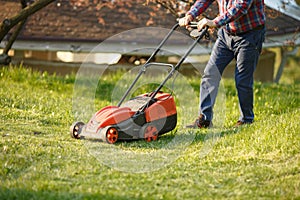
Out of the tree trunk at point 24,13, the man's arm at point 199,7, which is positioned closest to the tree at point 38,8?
the tree trunk at point 24,13

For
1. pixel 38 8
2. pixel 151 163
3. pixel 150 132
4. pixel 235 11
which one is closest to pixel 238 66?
pixel 235 11

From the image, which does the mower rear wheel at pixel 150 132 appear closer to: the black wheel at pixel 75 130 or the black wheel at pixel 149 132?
the black wheel at pixel 149 132

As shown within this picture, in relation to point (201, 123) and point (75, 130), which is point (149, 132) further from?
point (201, 123)

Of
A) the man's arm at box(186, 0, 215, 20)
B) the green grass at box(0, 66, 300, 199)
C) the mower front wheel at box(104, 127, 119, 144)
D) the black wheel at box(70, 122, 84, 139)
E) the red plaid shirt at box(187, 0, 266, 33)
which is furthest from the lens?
the man's arm at box(186, 0, 215, 20)

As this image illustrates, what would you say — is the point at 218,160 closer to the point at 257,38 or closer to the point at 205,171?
the point at 205,171

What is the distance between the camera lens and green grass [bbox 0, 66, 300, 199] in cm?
464

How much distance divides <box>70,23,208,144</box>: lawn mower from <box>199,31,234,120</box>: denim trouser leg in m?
0.64

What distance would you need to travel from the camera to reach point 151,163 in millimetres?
5402

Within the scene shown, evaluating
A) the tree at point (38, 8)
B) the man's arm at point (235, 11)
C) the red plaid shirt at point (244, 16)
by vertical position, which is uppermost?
the man's arm at point (235, 11)

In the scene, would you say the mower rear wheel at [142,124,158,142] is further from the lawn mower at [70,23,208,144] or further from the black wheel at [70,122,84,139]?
the black wheel at [70,122,84,139]

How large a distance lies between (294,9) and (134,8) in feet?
11.3

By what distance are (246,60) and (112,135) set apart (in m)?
1.68

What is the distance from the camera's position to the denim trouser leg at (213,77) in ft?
22.1

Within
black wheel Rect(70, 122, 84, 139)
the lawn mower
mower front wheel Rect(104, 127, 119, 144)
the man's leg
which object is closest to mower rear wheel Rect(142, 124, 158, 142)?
the lawn mower
